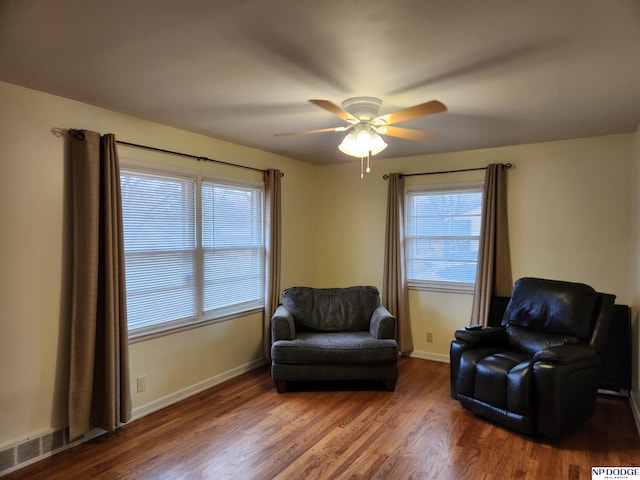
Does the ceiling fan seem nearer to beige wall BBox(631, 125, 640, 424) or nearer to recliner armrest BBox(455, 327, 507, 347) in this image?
recliner armrest BBox(455, 327, 507, 347)

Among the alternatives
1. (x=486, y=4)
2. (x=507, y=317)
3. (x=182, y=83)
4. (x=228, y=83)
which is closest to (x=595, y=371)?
(x=507, y=317)

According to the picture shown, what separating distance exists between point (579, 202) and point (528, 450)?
7.73 ft

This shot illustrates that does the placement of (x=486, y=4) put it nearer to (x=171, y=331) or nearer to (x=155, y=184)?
(x=155, y=184)

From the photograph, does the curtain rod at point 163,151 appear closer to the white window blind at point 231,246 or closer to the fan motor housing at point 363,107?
the white window blind at point 231,246

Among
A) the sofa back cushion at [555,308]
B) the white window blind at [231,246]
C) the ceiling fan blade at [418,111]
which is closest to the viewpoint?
the ceiling fan blade at [418,111]

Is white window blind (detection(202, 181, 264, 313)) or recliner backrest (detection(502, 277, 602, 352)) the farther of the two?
white window blind (detection(202, 181, 264, 313))

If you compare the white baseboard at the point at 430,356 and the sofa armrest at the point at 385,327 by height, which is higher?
the sofa armrest at the point at 385,327

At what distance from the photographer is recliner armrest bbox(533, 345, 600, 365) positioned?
9.08 feet

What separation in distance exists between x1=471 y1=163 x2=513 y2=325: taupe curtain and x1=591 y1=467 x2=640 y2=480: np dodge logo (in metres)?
1.72

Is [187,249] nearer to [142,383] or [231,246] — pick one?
[231,246]

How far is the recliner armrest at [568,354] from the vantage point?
2768 mm

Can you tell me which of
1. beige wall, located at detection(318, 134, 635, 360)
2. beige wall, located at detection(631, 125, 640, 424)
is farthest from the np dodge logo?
beige wall, located at detection(318, 134, 635, 360)

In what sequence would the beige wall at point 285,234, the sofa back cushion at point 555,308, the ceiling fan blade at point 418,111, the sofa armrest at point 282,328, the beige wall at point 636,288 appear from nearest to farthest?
the ceiling fan blade at point 418,111, the beige wall at point 285,234, the sofa back cushion at point 555,308, the beige wall at point 636,288, the sofa armrest at point 282,328

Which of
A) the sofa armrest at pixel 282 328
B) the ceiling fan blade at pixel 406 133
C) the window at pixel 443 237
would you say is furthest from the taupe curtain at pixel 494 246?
Answer: the sofa armrest at pixel 282 328
